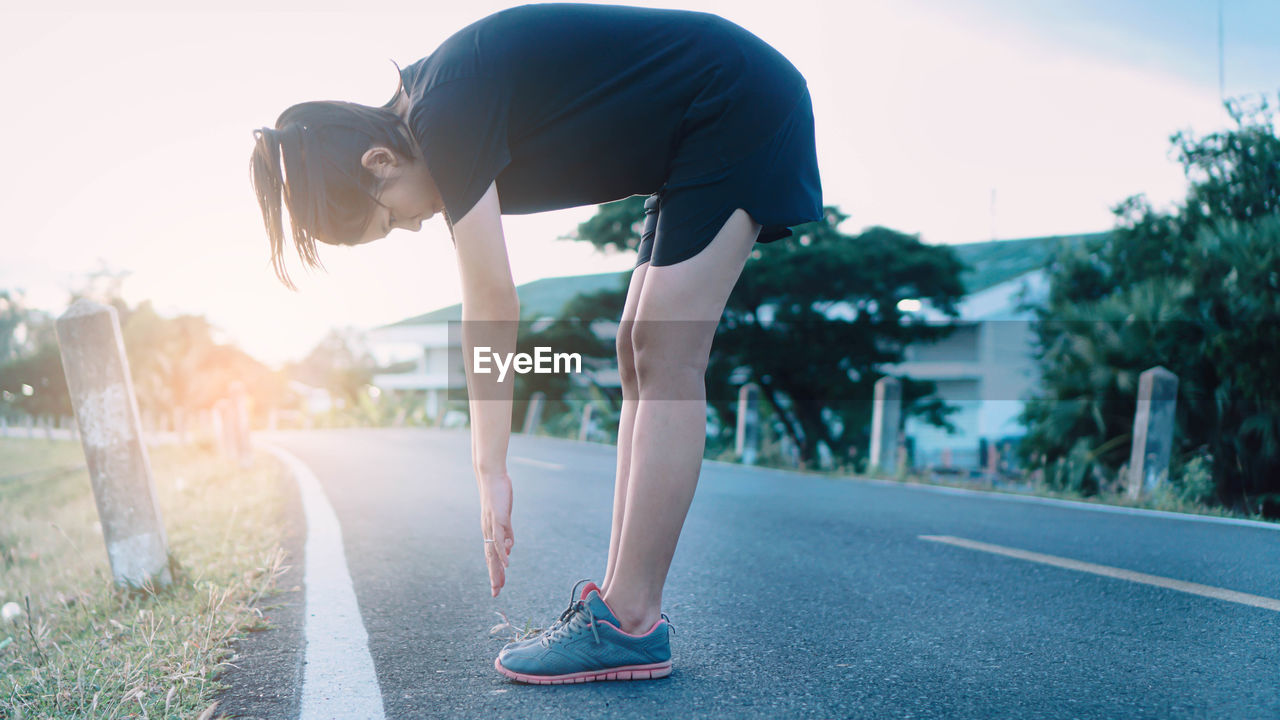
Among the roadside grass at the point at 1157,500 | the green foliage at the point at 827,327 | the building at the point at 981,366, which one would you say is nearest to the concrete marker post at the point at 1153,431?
the roadside grass at the point at 1157,500

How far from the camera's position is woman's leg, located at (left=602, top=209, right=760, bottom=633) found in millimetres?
1731

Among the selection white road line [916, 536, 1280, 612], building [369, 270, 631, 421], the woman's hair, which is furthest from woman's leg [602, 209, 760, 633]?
building [369, 270, 631, 421]

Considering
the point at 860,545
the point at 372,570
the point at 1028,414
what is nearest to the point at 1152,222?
the point at 1028,414

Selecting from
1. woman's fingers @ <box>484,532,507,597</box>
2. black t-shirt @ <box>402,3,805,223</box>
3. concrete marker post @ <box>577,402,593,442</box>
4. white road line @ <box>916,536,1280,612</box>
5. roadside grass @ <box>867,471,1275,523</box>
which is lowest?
concrete marker post @ <box>577,402,593,442</box>

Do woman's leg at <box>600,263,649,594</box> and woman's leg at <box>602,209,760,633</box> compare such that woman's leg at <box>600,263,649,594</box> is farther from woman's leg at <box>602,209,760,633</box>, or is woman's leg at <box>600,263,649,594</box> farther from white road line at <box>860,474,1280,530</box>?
white road line at <box>860,474,1280,530</box>

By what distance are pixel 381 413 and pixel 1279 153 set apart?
96.3 ft

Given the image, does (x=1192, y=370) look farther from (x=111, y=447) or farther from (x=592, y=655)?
(x=111, y=447)

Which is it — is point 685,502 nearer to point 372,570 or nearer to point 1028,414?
point 372,570

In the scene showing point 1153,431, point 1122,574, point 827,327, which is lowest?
point 1122,574

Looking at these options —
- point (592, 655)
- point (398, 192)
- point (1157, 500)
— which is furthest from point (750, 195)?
point (1157, 500)

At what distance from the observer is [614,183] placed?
183 cm

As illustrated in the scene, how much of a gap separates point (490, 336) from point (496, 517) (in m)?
0.36

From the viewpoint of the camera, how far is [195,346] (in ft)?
93.0

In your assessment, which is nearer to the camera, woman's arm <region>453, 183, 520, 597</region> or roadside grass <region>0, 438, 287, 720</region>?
woman's arm <region>453, 183, 520, 597</region>
